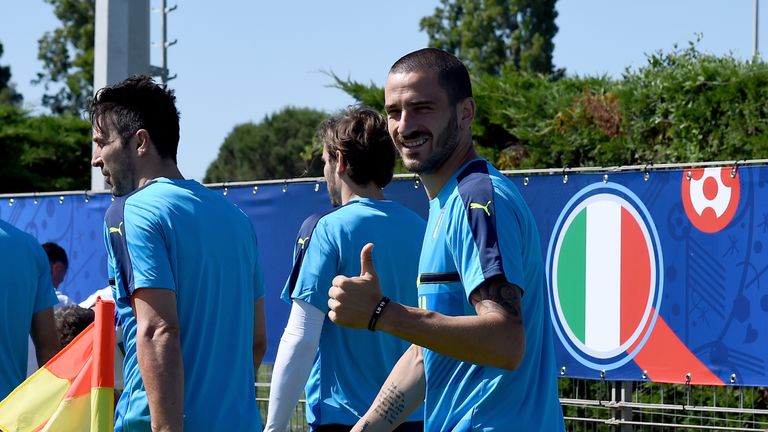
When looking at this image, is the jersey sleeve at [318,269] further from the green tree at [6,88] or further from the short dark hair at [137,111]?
the green tree at [6,88]

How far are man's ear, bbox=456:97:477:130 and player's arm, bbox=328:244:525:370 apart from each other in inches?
21.5

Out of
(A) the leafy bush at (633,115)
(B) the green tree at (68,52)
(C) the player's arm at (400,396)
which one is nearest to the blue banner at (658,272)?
(A) the leafy bush at (633,115)

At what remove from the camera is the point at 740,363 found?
248 inches

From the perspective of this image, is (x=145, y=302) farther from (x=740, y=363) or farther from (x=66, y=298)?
(x=66, y=298)

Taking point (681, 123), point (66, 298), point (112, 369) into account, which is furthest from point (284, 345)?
point (681, 123)

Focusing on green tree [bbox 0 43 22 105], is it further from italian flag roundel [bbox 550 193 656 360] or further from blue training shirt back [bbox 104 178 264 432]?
blue training shirt back [bbox 104 178 264 432]

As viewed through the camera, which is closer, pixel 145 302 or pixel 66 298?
pixel 145 302

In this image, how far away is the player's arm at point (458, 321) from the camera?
298cm

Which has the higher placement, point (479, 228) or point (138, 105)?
point (138, 105)

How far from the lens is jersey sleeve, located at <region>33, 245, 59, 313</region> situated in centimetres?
542

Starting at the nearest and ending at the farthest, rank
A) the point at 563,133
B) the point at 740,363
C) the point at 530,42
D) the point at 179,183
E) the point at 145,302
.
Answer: the point at 145,302
the point at 179,183
the point at 740,363
the point at 563,133
the point at 530,42

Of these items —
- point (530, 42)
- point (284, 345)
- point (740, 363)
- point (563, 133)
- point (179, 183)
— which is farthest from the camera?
point (530, 42)

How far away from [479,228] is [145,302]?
1.27m

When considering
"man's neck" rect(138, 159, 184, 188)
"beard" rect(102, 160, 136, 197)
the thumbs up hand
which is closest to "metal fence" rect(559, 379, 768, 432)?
"man's neck" rect(138, 159, 184, 188)
